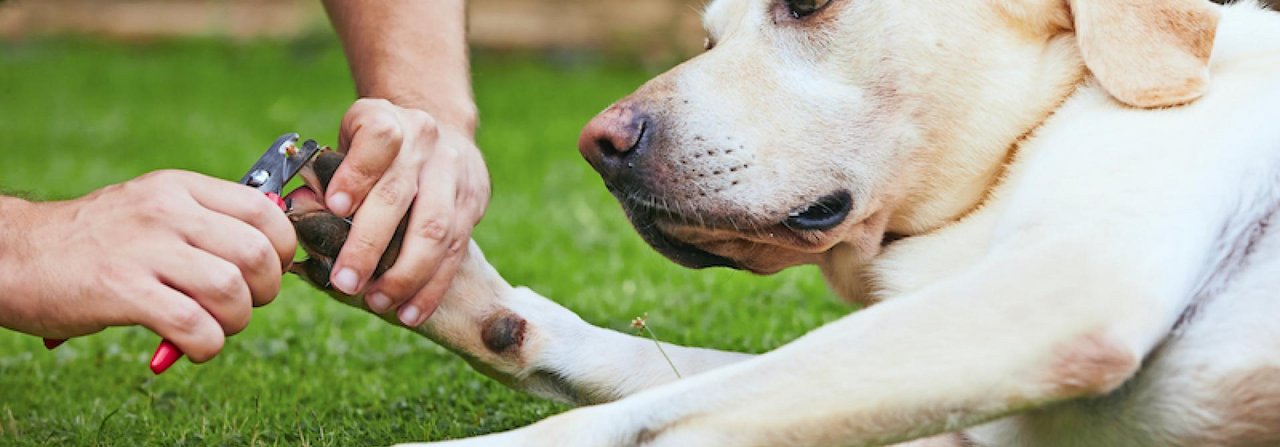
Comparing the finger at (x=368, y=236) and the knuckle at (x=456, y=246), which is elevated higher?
the finger at (x=368, y=236)

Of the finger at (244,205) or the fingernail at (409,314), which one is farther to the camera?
the fingernail at (409,314)

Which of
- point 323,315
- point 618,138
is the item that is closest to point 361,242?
point 618,138

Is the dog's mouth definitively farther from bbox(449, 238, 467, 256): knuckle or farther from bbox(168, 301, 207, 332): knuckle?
bbox(168, 301, 207, 332): knuckle

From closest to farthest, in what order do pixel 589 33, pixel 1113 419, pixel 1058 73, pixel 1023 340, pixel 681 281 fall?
1. pixel 1023 340
2. pixel 1113 419
3. pixel 1058 73
4. pixel 681 281
5. pixel 589 33

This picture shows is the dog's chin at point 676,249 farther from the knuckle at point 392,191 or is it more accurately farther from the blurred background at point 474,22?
the blurred background at point 474,22

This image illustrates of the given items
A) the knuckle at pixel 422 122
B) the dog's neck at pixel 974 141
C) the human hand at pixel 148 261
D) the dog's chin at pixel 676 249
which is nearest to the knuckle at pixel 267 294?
the human hand at pixel 148 261

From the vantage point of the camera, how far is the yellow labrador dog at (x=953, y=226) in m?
Result: 1.97

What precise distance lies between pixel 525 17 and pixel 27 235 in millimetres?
10339

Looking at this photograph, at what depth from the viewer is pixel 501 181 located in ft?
23.8

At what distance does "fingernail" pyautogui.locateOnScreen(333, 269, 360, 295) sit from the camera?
2.40 m

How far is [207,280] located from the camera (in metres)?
2.12

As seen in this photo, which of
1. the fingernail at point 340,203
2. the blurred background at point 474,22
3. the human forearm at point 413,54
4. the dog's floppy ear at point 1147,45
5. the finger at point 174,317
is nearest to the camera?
the finger at point 174,317

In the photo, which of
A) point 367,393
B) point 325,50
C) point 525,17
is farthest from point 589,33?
point 367,393

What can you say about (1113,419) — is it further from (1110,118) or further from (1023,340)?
(1110,118)
